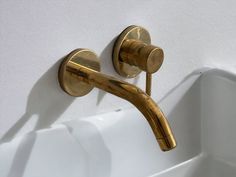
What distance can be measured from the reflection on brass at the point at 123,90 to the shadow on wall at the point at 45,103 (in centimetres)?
1

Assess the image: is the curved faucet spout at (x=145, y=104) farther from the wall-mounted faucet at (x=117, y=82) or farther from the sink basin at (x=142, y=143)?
the sink basin at (x=142, y=143)

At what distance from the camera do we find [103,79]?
0.47 meters

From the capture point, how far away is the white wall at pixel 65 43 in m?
0.48

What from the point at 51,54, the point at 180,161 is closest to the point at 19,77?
the point at 51,54

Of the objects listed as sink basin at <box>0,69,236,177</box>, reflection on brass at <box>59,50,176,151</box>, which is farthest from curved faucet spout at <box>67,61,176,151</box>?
sink basin at <box>0,69,236,177</box>

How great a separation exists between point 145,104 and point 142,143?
0.67ft

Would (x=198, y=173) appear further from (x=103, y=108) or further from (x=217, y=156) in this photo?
(x=103, y=108)

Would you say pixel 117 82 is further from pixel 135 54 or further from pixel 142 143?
pixel 142 143

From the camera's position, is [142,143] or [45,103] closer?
[45,103]

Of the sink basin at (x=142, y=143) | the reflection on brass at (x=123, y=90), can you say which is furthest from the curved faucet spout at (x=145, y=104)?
the sink basin at (x=142, y=143)

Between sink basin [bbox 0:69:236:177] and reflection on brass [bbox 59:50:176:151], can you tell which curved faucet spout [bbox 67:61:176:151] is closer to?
reflection on brass [bbox 59:50:176:151]

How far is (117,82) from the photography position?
1.50 ft

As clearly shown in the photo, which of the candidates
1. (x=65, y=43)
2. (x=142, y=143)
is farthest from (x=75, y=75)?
(x=142, y=143)

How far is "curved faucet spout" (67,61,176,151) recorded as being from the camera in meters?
0.42
